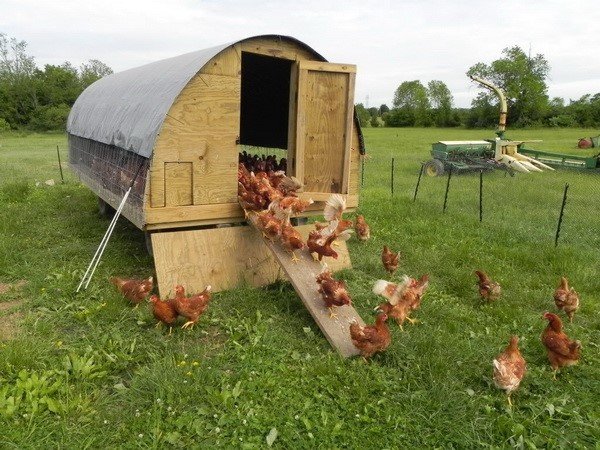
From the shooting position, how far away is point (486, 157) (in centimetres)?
1598

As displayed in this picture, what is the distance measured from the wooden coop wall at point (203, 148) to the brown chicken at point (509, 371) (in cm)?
323

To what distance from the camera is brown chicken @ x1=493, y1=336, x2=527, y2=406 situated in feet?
10.9

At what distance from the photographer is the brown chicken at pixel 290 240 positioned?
192 inches

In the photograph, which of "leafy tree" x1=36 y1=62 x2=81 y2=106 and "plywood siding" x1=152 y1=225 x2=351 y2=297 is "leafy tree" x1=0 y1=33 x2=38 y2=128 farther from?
"plywood siding" x1=152 y1=225 x2=351 y2=297

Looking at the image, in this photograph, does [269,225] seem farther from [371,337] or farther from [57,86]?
[57,86]

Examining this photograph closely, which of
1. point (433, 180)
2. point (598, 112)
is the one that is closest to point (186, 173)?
point (433, 180)

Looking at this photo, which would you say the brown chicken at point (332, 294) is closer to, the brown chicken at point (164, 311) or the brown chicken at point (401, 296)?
the brown chicken at point (401, 296)

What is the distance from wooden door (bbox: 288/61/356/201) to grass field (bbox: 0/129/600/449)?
1240 millimetres

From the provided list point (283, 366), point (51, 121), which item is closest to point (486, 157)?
point (283, 366)

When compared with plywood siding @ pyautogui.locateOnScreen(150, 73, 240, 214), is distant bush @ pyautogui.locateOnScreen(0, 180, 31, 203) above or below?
below

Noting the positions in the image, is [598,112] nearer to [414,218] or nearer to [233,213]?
[414,218]

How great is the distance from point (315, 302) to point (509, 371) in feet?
5.77

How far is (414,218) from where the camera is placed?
8508 mm

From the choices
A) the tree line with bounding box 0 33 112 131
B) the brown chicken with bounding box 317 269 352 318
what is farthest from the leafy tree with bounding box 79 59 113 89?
the brown chicken with bounding box 317 269 352 318
